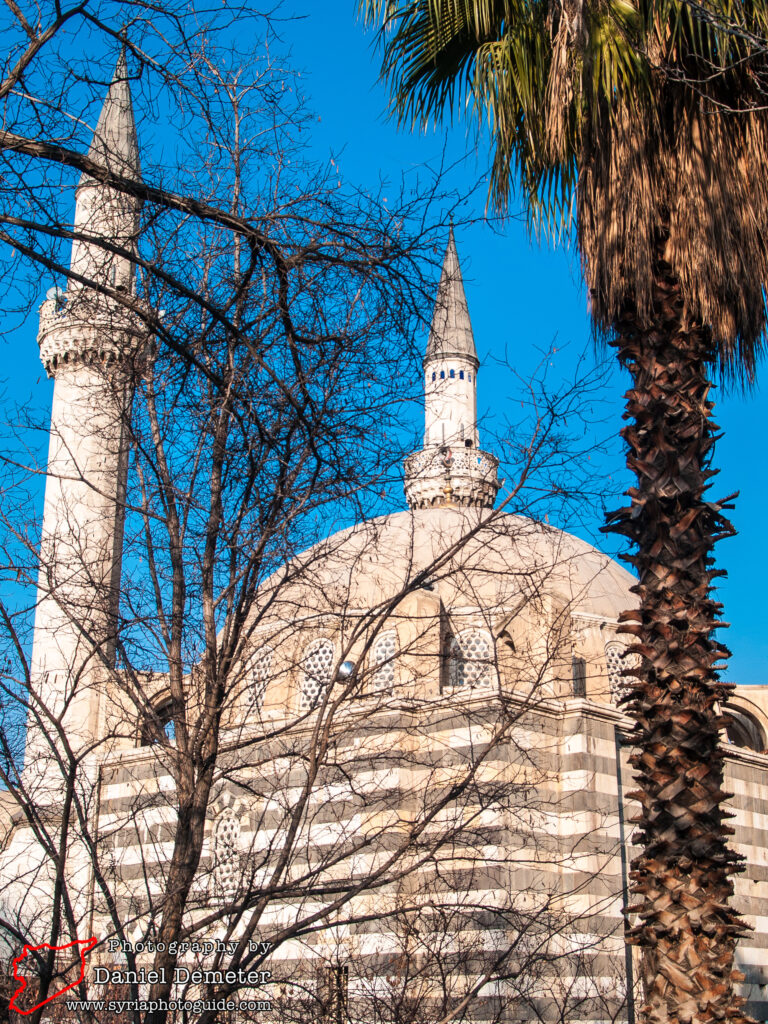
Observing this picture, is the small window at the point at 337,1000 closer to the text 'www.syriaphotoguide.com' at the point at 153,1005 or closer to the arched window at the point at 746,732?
the text 'www.syriaphotoguide.com' at the point at 153,1005

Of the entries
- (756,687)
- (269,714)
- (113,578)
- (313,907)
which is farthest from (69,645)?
(113,578)

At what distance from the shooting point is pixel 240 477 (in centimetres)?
524

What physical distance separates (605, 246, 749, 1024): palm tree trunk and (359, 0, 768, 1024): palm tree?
0.01m

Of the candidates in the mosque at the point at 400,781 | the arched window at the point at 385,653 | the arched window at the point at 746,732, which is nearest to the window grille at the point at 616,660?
the mosque at the point at 400,781

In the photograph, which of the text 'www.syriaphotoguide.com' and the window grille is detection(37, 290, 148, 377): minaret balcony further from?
the window grille

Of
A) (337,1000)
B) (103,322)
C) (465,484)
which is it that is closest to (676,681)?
(337,1000)

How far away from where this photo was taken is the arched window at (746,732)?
778 inches

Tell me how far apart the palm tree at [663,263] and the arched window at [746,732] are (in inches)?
528

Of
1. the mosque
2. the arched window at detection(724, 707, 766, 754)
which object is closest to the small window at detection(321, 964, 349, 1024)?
the mosque

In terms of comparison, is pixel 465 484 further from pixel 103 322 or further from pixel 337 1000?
pixel 103 322

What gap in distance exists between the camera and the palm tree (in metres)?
6.10

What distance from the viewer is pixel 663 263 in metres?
7.28

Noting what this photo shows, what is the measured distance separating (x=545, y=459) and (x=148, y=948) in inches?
104

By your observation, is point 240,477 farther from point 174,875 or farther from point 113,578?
point 174,875
